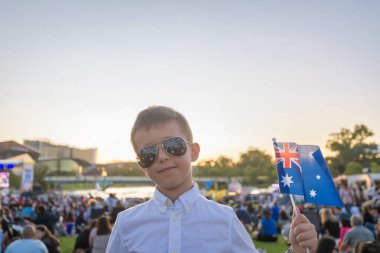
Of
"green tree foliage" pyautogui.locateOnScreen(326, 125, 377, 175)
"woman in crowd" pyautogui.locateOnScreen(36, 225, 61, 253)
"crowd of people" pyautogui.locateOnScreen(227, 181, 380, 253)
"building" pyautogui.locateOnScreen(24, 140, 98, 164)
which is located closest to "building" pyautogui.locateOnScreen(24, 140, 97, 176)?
"building" pyautogui.locateOnScreen(24, 140, 98, 164)

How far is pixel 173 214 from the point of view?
191 cm

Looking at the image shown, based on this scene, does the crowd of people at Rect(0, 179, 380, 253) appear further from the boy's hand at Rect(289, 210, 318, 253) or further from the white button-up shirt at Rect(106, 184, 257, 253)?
the white button-up shirt at Rect(106, 184, 257, 253)

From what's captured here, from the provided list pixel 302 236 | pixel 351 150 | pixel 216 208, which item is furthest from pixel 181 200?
pixel 351 150

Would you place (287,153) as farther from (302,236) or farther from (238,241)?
(238,241)

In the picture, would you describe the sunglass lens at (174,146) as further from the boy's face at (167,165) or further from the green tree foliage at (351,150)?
the green tree foliage at (351,150)

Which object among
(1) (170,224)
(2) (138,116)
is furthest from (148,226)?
(2) (138,116)

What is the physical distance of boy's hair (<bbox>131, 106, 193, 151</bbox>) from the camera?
6.65ft

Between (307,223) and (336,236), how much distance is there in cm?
1019

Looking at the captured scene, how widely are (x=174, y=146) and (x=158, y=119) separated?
0.17 meters

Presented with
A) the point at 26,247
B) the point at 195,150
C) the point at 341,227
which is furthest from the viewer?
the point at 341,227

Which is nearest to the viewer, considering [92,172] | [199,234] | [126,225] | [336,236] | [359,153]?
[199,234]

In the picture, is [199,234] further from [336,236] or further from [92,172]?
[92,172]

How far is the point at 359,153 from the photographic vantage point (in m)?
82.6

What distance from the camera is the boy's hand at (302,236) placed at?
6.36 ft
